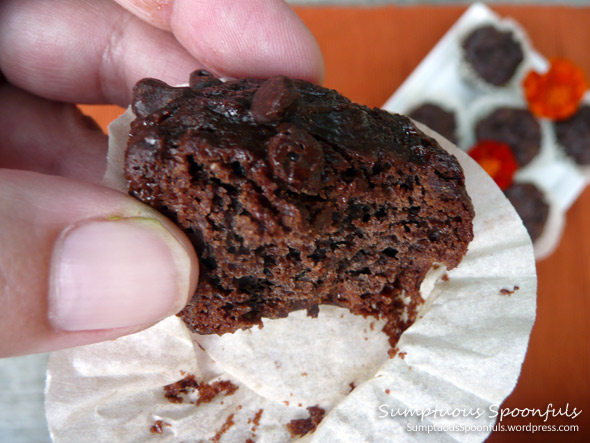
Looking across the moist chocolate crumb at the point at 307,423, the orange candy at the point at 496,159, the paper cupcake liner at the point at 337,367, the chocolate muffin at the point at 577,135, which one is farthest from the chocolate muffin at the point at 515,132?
the moist chocolate crumb at the point at 307,423

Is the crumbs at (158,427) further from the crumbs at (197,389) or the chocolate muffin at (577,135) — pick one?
the chocolate muffin at (577,135)

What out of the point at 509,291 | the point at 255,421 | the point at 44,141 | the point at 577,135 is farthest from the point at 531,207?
the point at 44,141

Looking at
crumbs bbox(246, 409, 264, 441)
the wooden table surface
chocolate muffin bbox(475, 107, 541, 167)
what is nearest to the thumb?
crumbs bbox(246, 409, 264, 441)

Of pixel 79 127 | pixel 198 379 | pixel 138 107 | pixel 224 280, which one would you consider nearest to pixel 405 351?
pixel 224 280

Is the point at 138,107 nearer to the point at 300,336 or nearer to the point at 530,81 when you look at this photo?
the point at 300,336

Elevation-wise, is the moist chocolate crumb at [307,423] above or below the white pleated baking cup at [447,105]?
below

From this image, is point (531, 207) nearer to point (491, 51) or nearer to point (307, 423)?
point (491, 51)

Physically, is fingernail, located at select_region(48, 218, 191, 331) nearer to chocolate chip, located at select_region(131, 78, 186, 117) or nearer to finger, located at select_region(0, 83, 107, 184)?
chocolate chip, located at select_region(131, 78, 186, 117)
